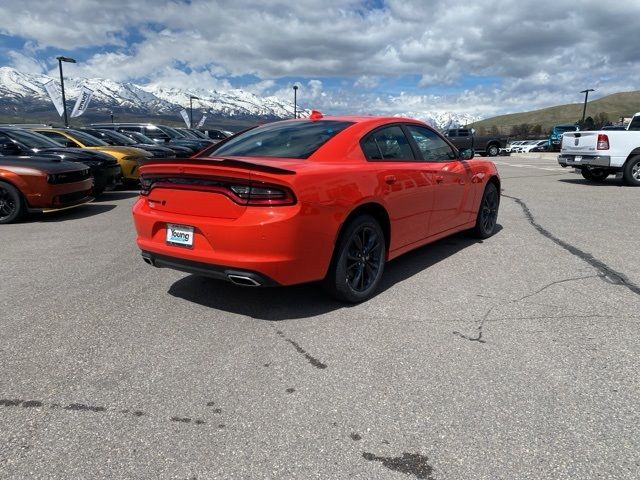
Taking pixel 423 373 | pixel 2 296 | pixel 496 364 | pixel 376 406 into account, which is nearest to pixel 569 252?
pixel 496 364

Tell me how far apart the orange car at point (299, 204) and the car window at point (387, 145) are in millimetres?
13

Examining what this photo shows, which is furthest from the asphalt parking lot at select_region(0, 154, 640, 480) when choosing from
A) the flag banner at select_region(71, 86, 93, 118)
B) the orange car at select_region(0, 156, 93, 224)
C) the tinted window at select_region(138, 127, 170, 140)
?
the flag banner at select_region(71, 86, 93, 118)

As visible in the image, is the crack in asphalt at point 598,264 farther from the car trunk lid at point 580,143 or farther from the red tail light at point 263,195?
the car trunk lid at point 580,143

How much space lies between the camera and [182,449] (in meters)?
2.20

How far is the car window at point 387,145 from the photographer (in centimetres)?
419

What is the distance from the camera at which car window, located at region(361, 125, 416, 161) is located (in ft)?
13.7

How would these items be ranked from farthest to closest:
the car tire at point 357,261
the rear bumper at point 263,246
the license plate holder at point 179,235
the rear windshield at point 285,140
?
the rear windshield at point 285,140 → the car tire at point 357,261 → the license plate holder at point 179,235 → the rear bumper at point 263,246

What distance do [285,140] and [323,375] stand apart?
2210mm

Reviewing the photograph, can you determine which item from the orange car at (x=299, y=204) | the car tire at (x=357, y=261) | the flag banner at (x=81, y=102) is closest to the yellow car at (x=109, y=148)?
the orange car at (x=299, y=204)

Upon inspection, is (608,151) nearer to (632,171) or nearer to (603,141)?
(603,141)

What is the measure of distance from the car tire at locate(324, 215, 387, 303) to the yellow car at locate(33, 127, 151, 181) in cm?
855

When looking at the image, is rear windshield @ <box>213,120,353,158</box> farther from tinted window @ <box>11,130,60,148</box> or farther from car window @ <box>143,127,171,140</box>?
car window @ <box>143,127,171,140</box>

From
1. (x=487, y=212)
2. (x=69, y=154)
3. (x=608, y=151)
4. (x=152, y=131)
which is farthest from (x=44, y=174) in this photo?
(x=152, y=131)

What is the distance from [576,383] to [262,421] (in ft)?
5.81
